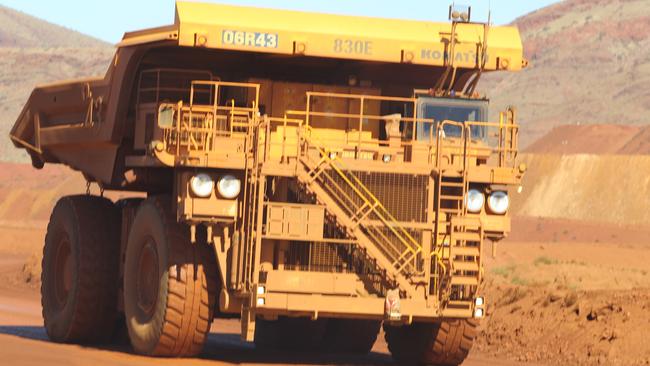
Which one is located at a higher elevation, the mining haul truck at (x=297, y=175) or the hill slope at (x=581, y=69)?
the hill slope at (x=581, y=69)

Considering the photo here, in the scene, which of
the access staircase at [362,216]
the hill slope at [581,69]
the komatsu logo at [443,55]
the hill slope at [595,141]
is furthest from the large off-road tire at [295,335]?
the hill slope at [581,69]

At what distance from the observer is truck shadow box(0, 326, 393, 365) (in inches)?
663

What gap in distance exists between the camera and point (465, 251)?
15.5 m

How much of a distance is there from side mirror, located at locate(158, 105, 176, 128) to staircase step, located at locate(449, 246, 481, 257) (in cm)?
315

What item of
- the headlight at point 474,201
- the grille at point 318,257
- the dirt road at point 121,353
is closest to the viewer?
the dirt road at point 121,353

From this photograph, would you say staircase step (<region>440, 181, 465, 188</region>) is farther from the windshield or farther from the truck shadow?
the truck shadow

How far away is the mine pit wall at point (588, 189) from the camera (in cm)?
6588

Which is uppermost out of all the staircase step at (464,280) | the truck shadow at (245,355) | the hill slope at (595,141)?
the hill slope at (595,141)

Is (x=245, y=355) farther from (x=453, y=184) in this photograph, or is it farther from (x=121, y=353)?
(x=453, y=184)

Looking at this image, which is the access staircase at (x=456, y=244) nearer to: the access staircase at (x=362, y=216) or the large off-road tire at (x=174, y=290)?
the access staircase at (x=362, y=216)

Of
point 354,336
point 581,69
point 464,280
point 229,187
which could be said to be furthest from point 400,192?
point 581,69

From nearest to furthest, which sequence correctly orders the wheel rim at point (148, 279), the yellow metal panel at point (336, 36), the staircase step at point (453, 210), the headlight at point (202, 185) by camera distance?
the headlight at point (202, 185) → the staircase step at point (453, 210) → the yellow metal panel at point (336, 36) → the wheel rim at point (148, 279)

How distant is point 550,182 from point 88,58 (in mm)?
90825

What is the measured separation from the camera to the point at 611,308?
20016mm
